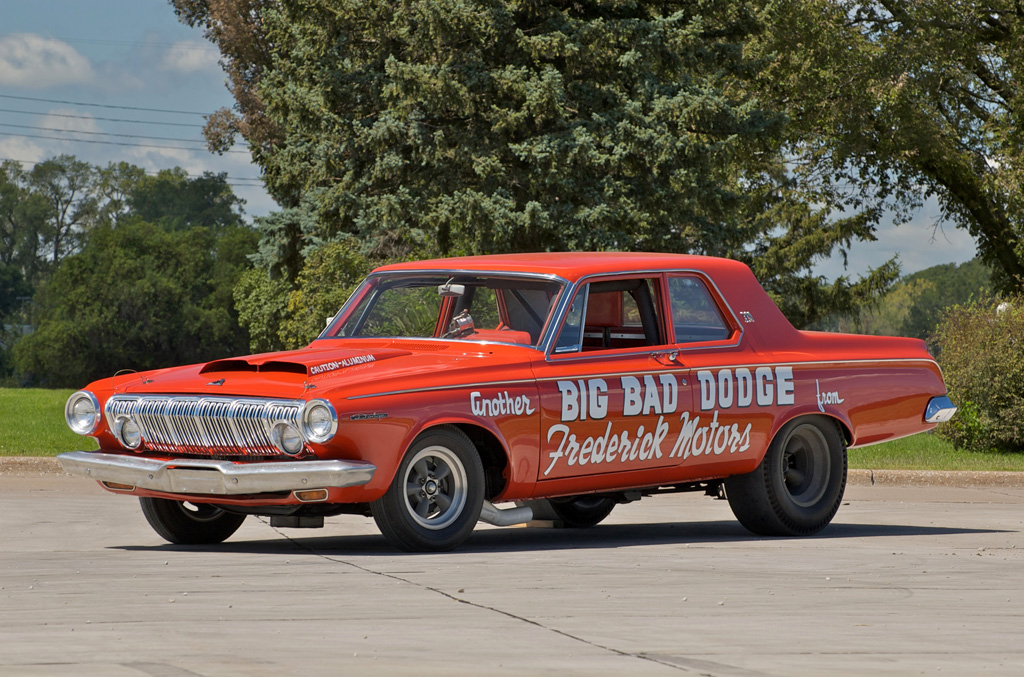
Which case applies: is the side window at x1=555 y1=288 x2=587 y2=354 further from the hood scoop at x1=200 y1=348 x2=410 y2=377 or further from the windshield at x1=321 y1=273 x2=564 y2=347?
the hood scoop at x1=200 y1=348 x2=410 y2=377

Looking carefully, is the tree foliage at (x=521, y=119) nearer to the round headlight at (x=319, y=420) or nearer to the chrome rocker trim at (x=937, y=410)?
the chrome rocker trim at (x=937, y=410)

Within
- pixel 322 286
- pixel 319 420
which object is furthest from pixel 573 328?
pixel 322 286

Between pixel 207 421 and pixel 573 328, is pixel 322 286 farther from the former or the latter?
pixel 207 421

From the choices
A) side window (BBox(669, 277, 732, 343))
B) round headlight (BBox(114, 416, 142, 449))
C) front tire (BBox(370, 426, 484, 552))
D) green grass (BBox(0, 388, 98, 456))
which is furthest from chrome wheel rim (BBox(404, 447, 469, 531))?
green grass (BBox(0, 388, 98, 456))

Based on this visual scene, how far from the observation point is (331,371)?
825cm

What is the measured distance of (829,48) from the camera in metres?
30.7

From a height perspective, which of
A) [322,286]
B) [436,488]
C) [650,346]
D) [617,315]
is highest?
[322,286]

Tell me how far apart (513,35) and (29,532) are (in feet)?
64.4

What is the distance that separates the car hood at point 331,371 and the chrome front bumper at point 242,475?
0.40 meters

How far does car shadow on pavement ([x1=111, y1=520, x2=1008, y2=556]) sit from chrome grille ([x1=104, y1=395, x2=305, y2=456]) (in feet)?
2.72

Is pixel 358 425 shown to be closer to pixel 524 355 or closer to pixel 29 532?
pixel 524 355

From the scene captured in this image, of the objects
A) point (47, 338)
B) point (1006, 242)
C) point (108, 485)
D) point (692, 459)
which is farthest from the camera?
point (47, 338)

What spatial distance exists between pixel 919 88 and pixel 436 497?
24.0 m

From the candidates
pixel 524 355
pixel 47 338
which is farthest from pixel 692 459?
pixel 47 338
